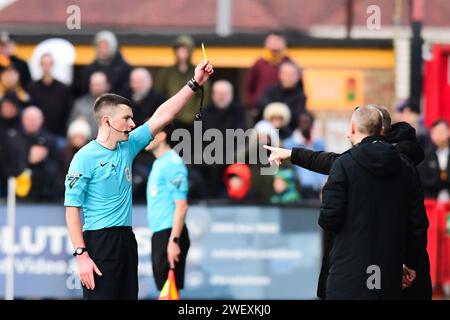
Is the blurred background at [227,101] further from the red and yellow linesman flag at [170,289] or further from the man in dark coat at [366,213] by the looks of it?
the man in dark coat at [366,213]

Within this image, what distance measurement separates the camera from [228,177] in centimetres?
1745

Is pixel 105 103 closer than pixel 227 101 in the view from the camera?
Yes

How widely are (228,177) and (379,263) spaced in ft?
25.1

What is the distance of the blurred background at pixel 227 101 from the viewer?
17.0m

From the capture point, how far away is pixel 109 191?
1017cm

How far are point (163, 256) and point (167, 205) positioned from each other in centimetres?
54

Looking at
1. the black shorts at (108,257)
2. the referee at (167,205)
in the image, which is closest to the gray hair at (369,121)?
the black shorts at (108,257)

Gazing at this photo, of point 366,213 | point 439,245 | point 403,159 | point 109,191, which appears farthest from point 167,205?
point 439,245

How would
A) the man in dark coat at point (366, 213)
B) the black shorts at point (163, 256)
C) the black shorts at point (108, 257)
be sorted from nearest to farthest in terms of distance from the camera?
the man in dark coat at point (366, 213) < the black shorts at point (108, 257) < the black shorts at point (163, 256)

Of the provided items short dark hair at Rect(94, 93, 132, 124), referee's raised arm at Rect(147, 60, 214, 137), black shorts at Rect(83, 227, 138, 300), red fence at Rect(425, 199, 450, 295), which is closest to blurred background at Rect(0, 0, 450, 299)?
red fence at Rect(425, 199, 450, 295)

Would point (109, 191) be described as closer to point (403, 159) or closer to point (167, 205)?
point (403, 159)

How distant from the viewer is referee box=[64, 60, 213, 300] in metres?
10.0
